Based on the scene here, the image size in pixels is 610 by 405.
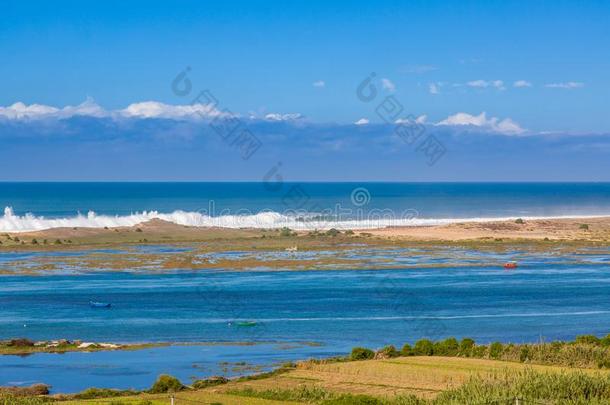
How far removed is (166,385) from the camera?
37.5 m

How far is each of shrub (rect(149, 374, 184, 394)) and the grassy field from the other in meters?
0.67

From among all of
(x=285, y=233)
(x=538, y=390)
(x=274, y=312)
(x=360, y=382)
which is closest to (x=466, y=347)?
(x=360, y=382)

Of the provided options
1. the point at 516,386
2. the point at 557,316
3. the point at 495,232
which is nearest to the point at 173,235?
the point at 495,232

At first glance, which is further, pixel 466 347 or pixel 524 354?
pixel 466 347

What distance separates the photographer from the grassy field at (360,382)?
34500 mm

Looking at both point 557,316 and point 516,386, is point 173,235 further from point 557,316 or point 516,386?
point 516,386

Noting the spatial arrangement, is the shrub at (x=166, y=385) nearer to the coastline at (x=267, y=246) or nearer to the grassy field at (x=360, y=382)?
the grassy field at (x=360, y=382)

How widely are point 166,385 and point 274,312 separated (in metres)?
20.6

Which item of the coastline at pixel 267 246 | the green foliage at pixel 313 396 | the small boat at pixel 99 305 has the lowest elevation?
the green foliage at pixel 313 396

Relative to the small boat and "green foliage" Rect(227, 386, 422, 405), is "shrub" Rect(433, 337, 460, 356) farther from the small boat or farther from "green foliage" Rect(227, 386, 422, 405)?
the small boat

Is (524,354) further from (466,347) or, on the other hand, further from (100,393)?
(100,393)

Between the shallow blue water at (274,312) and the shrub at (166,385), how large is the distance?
2.48 metres

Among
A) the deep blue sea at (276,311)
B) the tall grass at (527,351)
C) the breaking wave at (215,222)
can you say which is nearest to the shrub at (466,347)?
the tall grass at (527,351)

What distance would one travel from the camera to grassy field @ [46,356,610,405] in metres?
34.5
